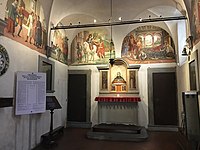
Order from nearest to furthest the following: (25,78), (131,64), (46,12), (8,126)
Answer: (8,126) → (25,78) → (46,12) → (131,64)

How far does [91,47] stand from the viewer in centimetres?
895

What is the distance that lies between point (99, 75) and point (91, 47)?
1.47 m

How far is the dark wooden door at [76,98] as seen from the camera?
28.2 ft

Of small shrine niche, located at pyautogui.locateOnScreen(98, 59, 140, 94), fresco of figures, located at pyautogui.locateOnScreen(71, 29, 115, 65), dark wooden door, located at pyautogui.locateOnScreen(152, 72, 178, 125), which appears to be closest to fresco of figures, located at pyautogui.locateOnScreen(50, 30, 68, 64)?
fresco of figures, located at pyautogui.locateOnScreen(71, 29, 115, 65)

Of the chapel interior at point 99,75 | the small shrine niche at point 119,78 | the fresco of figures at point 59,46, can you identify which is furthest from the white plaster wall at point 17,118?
the small shrine niche at point 119,78

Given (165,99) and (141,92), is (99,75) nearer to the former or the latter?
(141,92)

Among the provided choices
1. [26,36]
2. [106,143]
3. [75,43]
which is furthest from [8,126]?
[75,43]

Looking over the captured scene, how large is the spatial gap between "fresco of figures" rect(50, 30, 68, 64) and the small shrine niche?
175 centimetres

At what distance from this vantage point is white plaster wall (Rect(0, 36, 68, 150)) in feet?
13.3

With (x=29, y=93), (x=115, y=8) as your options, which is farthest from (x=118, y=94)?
(x=29, y=93)

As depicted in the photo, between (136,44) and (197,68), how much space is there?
4303 mm

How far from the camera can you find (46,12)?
6.10 meters

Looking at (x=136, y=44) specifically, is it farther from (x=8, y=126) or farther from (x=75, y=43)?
(x=8, y=126)

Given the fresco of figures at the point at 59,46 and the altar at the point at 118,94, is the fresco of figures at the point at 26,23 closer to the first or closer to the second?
the fresco of figures at the point at 59,46
